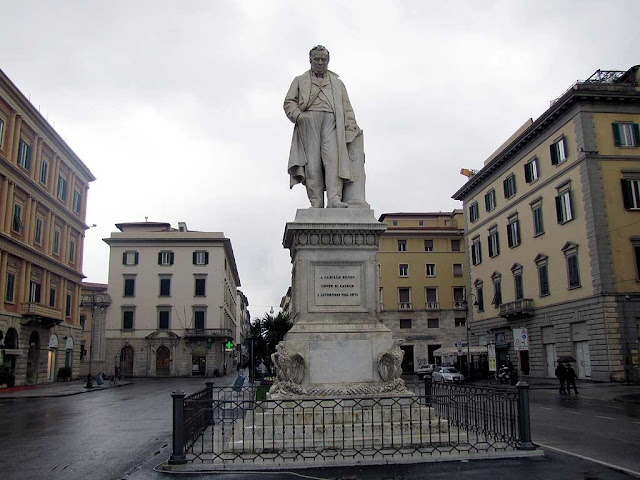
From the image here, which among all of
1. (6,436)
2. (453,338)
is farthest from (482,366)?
(6,436)

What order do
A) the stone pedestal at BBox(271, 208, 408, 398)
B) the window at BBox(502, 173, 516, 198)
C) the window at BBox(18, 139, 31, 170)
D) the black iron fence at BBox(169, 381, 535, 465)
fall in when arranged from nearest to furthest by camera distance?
the black iron fence at BBox(169, 381, 535, 465) < the stone pedestal at BBox(271, 208, 408, 398) < the window at BBox(18, 139, 31, 170) < the window at BBox(502, 173, 516, 198)

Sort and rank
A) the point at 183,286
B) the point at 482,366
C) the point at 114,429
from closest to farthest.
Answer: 1. the point at 114,429
2. the point at 482,366
3. the point at 183,286

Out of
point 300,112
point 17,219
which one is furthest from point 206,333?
point 300,112

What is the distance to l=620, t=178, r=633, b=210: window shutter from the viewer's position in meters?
33.0

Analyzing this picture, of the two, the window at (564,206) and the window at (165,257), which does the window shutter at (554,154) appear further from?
the window at (165,257)

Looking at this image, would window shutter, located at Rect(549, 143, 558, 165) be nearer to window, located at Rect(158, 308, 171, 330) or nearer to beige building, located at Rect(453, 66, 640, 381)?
beige building, located at Rect(453, 66, 640, 381)

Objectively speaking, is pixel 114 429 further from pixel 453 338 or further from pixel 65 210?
pixel 453 338

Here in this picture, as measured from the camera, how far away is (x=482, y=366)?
4644 centimetres

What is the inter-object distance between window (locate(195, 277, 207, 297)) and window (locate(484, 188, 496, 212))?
33164 mm

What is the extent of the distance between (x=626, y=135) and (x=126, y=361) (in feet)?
172

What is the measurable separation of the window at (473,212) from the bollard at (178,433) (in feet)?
151

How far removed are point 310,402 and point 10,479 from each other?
4257 mm

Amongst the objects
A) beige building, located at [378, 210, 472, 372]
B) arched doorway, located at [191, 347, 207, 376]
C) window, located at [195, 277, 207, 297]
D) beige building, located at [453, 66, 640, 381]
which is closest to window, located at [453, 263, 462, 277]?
beige building, located at [378, 210, 472, 372]

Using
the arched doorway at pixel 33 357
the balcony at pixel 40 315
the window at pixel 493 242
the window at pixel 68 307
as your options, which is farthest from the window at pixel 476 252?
the arched doorway at pixel 33 357
